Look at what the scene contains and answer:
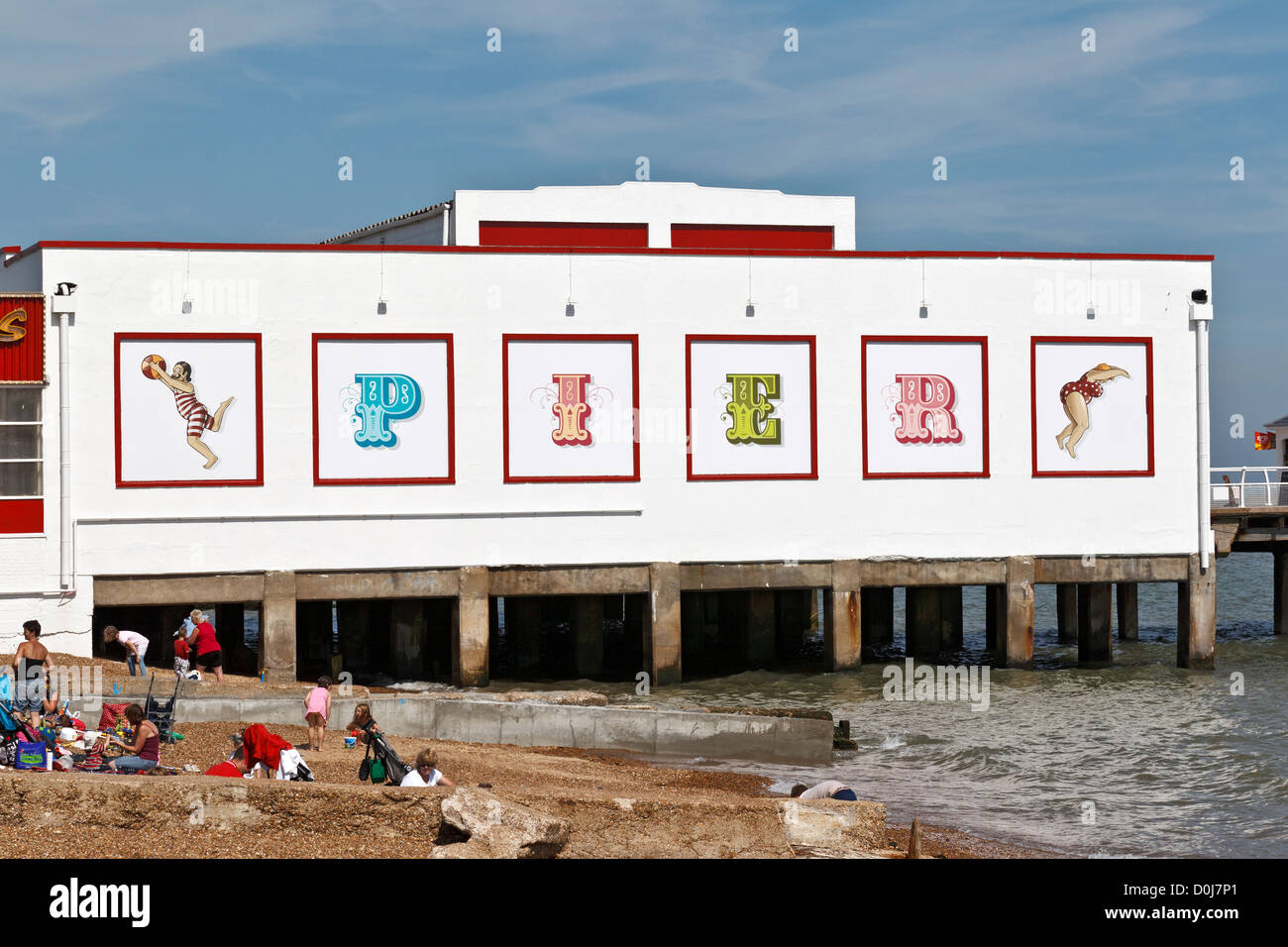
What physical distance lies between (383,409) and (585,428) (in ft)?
14.2

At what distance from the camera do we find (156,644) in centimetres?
3200

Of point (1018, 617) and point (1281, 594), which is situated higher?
point (1018, 617)

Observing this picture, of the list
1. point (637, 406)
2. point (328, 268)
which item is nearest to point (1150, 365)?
point (637, 406)

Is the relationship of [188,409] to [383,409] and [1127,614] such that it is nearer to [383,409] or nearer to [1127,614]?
[383,409]

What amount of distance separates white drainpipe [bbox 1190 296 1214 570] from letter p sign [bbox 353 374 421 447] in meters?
18.2

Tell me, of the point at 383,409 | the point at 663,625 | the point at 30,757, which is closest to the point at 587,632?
the point at 663,625

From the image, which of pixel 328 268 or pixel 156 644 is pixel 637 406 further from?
pixel 156 644

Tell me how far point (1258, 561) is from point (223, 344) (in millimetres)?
98218

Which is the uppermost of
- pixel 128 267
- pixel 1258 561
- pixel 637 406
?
pixel 128 267

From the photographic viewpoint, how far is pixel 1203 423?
109ft

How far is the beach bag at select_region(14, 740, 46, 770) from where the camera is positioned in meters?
16.0

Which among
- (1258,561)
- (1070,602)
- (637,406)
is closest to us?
(637,406)

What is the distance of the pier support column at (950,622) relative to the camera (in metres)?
39.0

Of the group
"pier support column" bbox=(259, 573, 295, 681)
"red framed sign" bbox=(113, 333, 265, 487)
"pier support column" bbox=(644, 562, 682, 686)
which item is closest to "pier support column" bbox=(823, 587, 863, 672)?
"pier support column" bbox=(644, 562, 682, 686)
